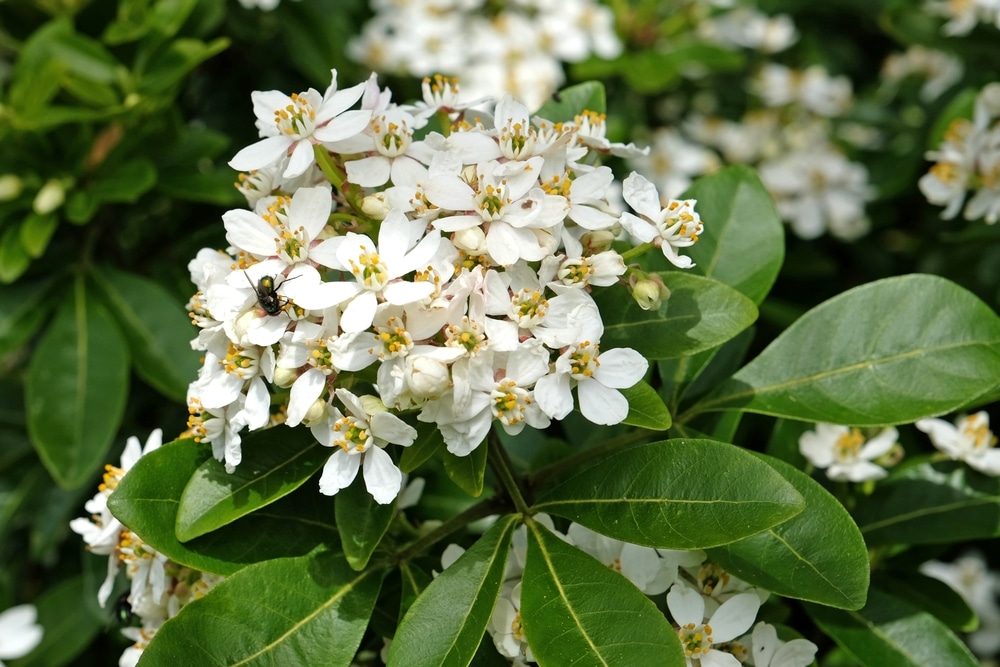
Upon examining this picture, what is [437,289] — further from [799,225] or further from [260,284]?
[799,225]

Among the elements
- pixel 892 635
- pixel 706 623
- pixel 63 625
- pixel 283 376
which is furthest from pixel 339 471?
pixel 63 625

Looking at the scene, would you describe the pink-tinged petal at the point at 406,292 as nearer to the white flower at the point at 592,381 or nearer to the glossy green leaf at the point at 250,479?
the white flower at the point at 592,381

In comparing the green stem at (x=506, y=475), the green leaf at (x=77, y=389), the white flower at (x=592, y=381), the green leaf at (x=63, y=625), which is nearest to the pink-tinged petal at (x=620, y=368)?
the white flower at (x=592, y=381)

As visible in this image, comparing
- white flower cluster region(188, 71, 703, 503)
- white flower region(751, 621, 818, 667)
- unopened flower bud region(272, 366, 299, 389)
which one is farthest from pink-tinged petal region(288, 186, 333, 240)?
white flower region(751, 621, 818, 667)

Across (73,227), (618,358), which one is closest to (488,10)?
(73,227)

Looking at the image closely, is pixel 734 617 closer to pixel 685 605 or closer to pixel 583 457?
pixel 685 605
